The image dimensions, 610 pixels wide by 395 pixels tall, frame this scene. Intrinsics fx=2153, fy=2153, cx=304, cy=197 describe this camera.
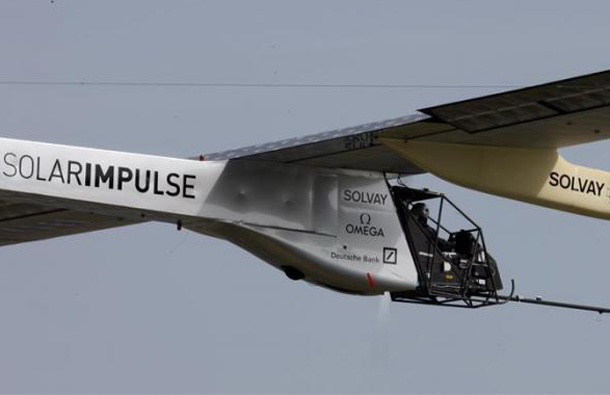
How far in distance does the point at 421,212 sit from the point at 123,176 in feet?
18.0

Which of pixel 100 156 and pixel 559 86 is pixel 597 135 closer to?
pixel 559 86

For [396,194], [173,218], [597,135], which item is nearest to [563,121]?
[597,135]

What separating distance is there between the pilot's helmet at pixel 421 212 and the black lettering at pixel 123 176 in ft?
17.3

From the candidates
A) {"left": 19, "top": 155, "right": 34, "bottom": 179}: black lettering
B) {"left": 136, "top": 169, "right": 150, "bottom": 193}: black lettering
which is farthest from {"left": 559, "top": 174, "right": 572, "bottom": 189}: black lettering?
{"left": 19, "top": 155, "right": 34, "bottom": 179}: black lettering

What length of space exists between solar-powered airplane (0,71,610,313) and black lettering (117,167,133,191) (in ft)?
0.11

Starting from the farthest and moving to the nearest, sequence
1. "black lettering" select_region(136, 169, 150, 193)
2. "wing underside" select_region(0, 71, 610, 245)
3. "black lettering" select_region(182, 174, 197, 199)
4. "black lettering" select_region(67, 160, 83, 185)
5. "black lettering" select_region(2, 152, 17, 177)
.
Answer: "black lettering" select_region(182, 174, 197, 199), "black lettering" select_region(136, 169, 150, 193), "black lettering" select_region(67, 160, 83, 185), "wing underside" select_region(0, 71, 610, 245), "black lettering" select_region(2, 152, 17, 177)

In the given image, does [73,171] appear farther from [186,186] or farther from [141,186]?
[186,186]

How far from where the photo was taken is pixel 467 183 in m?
33.6

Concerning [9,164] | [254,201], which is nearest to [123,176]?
[9,164]

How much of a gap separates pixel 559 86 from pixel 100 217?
9.08 meters

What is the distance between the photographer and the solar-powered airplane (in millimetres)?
31734

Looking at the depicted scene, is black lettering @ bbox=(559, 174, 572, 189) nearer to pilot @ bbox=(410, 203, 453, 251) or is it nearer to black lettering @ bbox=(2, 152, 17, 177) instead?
pilot @ bbox=(410, 203, 453, 251)

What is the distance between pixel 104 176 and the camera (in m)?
32.0

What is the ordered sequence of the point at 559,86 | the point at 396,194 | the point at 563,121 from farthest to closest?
the point at 396,194
the point at 563,121
the point at 559,86
